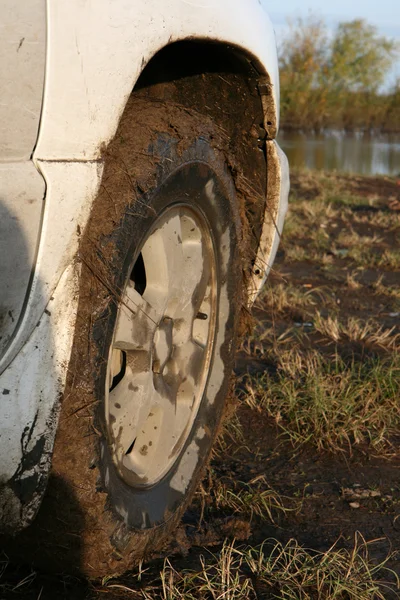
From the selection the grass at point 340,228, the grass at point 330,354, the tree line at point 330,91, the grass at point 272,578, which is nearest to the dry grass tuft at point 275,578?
the grass at point 272,578

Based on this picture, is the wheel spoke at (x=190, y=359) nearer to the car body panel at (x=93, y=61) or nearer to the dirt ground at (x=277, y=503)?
the dirt ground at (x=277, y=503)

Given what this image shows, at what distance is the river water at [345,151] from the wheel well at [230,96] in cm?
1324

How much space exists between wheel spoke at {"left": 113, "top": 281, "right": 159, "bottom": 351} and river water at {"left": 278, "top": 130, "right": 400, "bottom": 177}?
548 inches

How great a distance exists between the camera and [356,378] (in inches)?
144

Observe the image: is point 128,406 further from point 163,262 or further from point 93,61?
point 93,61

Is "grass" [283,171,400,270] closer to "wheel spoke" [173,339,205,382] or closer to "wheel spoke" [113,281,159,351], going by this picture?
"wheel spoke" [173,339,205,382]

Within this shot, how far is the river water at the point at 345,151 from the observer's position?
1934 centimetres

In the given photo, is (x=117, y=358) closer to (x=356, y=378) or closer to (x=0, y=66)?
(x=0, y=66)

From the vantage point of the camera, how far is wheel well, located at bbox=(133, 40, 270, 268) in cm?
229

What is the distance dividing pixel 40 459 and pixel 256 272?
129cm

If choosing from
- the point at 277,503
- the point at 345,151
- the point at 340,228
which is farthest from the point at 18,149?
the point at 345,151

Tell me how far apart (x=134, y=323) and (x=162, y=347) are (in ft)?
0.72

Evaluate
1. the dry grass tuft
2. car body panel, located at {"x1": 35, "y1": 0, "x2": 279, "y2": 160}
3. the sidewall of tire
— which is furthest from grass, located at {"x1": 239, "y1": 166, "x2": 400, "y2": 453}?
car body panel, located at {"x1": 35, "y1": 0, "x2": 279, "y2": 160}

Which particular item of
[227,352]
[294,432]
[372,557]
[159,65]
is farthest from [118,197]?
[294,432]
